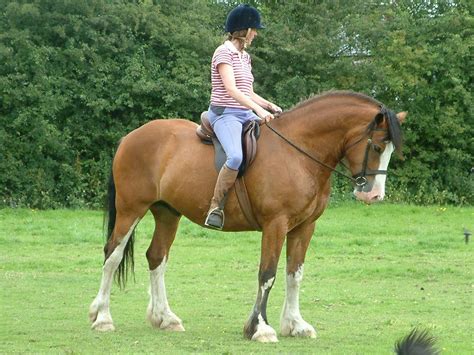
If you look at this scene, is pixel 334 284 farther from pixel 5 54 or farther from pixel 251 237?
pixel 5 54

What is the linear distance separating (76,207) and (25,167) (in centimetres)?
132

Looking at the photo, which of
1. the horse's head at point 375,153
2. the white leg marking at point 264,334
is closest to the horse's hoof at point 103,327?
the white leg marking at point 264,334

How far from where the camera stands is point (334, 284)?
13.3 metres

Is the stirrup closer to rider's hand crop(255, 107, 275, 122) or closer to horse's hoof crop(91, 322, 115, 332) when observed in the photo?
rider's hand crop(255, 107, 275, 122)

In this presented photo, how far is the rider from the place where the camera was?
939 cm

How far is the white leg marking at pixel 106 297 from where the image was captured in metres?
9.73

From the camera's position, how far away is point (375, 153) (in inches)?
370

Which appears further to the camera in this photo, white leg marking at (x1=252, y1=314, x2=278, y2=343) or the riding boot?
the riding boot

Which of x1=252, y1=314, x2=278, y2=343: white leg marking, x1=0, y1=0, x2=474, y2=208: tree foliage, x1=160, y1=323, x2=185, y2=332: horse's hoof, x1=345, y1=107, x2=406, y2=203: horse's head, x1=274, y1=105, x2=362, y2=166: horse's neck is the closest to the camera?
x1=252, y1=314, x2=278, y2=343: white leg marking

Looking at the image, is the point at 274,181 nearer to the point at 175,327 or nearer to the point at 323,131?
the point at 323,131

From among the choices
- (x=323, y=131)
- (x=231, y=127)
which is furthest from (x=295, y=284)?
(x=231, y=127)

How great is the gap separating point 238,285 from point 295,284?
11.7 feet

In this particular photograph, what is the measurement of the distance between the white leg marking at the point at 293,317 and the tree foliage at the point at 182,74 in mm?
12166

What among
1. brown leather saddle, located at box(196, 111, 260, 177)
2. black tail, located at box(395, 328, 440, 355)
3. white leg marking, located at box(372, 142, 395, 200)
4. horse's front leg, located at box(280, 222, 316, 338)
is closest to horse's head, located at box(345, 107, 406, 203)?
white leg marking, located at box(372, 142, 395, 200)
